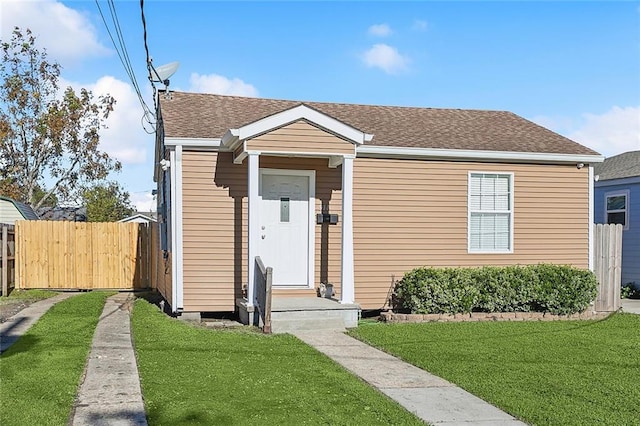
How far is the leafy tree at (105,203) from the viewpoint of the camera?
124 feet

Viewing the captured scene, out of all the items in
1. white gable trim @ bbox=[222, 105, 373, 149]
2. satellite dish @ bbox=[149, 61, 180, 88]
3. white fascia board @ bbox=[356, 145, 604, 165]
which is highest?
satellite dish @ bbox=[149, 61, 180, 88]

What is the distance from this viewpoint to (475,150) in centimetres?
1140

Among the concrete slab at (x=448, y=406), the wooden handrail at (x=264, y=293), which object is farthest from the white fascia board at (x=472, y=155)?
the concrete slab at (x=448, y=406)

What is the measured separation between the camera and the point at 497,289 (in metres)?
10.8

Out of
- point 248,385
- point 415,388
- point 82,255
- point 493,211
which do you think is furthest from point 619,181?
point 248,385

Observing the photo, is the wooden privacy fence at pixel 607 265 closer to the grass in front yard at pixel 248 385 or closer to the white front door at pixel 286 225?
the white front door at pixel 286 225

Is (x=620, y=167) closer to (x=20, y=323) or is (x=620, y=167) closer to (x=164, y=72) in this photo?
(x=164, y=72)

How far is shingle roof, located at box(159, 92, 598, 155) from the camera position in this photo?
1114cm

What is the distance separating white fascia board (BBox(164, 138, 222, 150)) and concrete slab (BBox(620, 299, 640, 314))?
8.70 meters

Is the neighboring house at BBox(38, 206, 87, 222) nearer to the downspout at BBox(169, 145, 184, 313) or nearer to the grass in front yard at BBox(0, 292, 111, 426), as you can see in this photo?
the downspout at BBox(169, 145, 184, 313)

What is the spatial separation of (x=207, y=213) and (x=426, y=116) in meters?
5.52

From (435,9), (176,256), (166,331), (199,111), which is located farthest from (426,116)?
(166,331)

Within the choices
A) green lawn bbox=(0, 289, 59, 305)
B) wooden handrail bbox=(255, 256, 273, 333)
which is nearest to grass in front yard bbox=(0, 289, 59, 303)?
green lawn bbox=(0, 289, 59, 305)

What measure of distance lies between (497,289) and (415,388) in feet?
17.1
